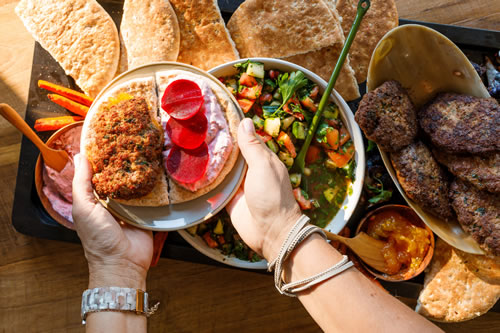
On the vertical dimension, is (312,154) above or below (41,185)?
above

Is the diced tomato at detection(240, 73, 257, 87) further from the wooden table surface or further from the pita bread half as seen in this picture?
the wooden table surface

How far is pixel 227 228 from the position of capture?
11.8 ft

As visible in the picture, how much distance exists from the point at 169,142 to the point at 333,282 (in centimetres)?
163

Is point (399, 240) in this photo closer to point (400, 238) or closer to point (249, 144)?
point (400, 238)

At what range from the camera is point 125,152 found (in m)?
2.96

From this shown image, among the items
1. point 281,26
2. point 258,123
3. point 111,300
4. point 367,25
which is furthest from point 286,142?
point 111,300

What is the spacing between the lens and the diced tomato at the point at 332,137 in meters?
3.41

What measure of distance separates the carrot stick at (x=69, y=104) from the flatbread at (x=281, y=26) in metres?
1.65

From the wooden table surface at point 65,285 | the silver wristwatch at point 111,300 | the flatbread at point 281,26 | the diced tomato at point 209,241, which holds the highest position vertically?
the flatbread at point 281,26

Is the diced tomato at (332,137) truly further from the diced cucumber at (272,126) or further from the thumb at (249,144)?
the thumb at (249,144)

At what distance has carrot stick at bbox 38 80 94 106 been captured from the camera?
11.8 ft

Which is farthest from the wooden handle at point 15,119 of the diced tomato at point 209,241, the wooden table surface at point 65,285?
the diced tomato at point 209,241

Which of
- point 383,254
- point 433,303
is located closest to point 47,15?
point 383,254

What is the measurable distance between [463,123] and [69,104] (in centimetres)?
339
